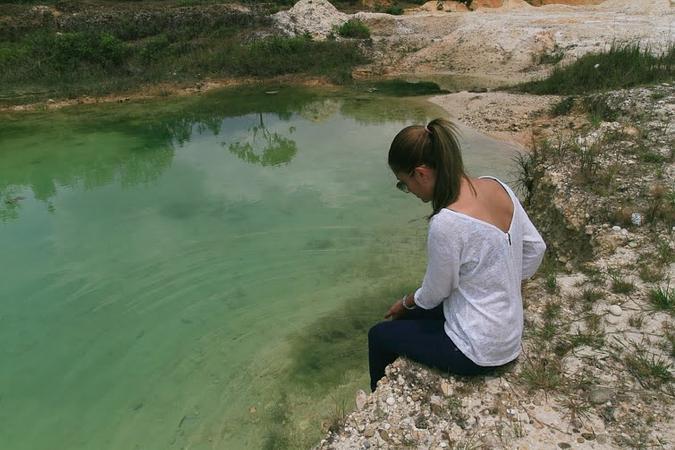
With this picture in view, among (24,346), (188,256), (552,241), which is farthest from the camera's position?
(188,256)

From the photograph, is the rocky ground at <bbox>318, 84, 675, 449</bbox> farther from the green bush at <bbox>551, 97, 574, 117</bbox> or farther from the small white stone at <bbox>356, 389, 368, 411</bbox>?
Answer: the green bush at <bbox>551, 97, 574, 117</bbox>

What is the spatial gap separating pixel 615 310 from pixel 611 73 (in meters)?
9.03

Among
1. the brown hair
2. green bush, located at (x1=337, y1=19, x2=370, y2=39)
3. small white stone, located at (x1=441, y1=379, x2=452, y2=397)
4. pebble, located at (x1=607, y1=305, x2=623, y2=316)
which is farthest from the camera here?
green bush, located at (x1=337, y1=19, x2=370, y2=39)

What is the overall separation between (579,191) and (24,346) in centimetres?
529

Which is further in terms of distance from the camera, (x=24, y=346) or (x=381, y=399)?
(x=24, y=346)

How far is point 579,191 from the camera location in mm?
4723

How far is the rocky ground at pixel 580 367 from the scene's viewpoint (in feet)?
7.55

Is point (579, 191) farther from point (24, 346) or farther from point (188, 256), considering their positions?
point (24, 346)

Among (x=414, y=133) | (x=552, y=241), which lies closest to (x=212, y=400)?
(x=414, y=133)

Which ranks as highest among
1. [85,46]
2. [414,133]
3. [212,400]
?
[85,46]

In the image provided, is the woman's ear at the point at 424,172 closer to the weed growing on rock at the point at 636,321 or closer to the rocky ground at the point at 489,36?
the weed growing on rock at the point at 636,321

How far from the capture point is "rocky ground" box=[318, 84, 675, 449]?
7.55 feet

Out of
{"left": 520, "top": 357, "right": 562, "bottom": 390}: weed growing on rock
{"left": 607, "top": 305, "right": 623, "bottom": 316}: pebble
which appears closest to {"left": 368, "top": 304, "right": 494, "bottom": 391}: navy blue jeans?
{"left": 520, "top": 357, "right": 562, "bottom": 390}: weed growing on rock

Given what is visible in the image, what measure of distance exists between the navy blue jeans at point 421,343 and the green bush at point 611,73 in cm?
835
